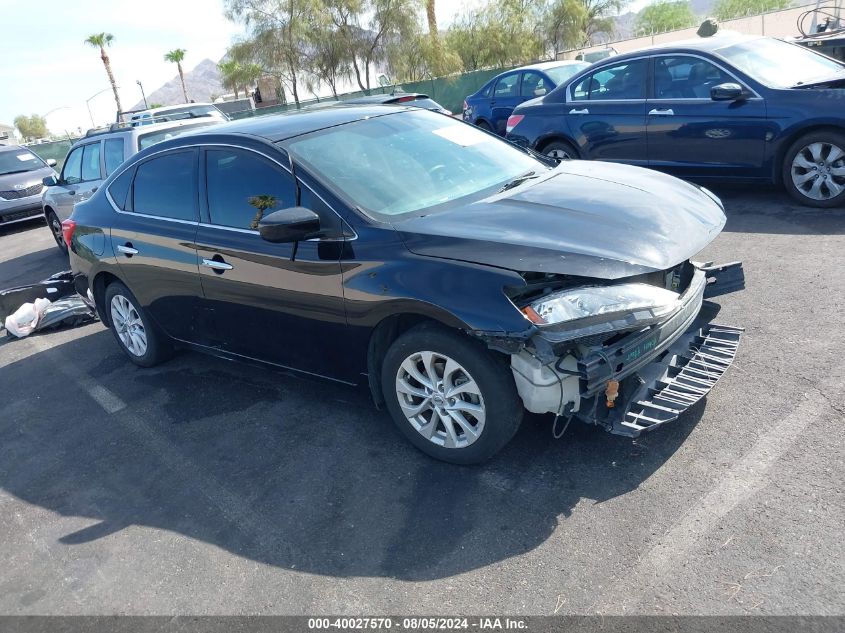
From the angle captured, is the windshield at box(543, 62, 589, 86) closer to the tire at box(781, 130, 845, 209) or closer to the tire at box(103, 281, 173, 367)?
the tire at box(781, 130, 845, 209)

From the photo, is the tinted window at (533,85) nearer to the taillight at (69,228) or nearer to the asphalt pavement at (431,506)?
the asphalt pavement at (431,506)

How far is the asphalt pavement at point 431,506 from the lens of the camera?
2.74m

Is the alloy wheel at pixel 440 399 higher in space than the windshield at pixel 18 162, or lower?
lower

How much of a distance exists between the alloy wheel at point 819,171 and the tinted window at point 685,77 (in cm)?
111

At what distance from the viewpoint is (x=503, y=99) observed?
532 inches

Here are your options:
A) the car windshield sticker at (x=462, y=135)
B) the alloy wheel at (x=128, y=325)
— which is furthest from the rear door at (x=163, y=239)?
the car windshield sticker at (x=462, y=135)

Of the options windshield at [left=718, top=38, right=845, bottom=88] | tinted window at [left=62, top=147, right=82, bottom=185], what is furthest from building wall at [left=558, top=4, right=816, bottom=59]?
tinted window at [left=62, top=147, right=82, bottom=185]


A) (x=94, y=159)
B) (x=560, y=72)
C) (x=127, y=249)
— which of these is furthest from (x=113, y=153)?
(x=560, y=72)

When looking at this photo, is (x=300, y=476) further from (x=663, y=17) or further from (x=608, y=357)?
(x=663, y=17)

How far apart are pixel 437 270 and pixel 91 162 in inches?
325

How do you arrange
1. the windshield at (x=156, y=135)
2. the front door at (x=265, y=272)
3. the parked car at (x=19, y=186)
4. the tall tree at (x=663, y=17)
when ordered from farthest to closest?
the tall tree at (x=663, y=17)
the parked car at (x=19, y=186)
the windshield at (x=156, y=135)
the front door at (x=265, y=272)

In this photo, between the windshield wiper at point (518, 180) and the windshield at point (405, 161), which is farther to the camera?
the windshield wiper at point (518, 180)

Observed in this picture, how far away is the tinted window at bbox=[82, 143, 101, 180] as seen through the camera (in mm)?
9609

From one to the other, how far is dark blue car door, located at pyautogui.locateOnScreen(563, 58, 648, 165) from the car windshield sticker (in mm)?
3763
